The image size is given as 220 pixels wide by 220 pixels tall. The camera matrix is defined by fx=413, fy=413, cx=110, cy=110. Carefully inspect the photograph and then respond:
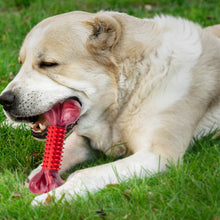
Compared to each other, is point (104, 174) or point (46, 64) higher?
point (46, 64)

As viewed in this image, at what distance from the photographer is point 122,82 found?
125 inches

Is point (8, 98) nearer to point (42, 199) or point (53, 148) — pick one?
point (53, 148)

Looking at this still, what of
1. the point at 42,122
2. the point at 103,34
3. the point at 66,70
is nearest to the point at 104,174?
the point at 42,122

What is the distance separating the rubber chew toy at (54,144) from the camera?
283cm

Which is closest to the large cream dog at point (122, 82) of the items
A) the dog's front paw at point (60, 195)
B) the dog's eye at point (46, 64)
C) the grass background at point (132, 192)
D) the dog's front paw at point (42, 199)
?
the dog's eye at point (46, 64)

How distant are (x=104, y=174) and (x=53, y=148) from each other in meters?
0.44

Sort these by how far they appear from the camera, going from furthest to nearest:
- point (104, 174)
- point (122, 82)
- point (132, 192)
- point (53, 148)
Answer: point (122, 82), point (53, 148), point (104, 174), point (132, 192)

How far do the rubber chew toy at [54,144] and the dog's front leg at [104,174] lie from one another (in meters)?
0.17

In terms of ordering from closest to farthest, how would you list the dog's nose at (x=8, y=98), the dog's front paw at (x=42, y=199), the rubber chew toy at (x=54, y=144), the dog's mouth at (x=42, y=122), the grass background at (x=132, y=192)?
1. the grass background at (x=132, y=192)
2. the dog's front paw at (x=42, y=199)
3. the rubber chew toy at (x=54, y=144)
4. the dog's nose at (x=8, y=98)
5. the dog's mouth at (x=42, y=122)

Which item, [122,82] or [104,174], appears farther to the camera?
[122,82]

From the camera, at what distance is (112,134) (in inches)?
131

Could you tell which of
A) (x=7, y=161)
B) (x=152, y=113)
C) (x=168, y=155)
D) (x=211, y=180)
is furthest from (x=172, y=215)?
(x=7, y=161)

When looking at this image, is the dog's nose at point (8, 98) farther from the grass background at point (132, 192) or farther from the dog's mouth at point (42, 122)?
the grass background at point (132, 192)

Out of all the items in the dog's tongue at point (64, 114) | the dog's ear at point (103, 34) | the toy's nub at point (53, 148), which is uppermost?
the dog's ear at point (103, 34)
